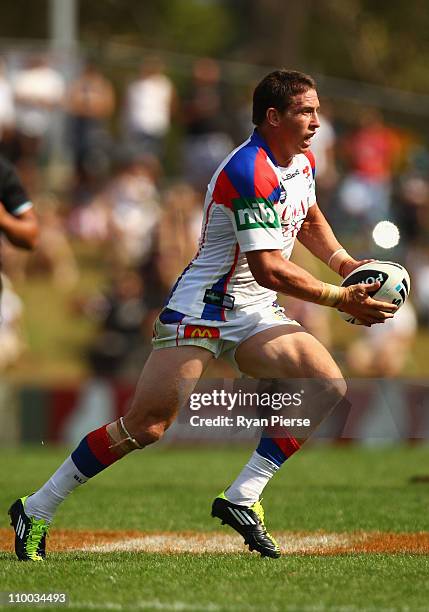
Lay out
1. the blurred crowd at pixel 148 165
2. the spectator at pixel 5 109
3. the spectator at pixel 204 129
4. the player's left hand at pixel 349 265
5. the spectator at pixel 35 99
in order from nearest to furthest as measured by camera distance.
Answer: the player's left hand at pixel 349 265 → the spectator at pixel 5 109 → the blurred crowd at pixel 148 165 → the spectator at pixel 35 99 → the spectator at pixel 204 129

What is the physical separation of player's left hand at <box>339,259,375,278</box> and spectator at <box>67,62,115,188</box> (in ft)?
37.5

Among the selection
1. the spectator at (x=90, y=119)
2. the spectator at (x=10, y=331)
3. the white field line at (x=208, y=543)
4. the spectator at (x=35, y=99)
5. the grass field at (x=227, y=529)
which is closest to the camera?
the grass field at (x=227, y=529)

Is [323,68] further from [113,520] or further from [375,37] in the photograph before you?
[113,520]

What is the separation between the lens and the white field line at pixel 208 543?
6.94m

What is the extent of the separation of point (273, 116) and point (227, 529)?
2750 mm

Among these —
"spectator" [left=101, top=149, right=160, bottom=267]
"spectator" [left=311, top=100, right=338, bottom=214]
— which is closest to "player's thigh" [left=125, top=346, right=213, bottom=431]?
"spectator" [left=311, top=100, right=338, bottom=214]

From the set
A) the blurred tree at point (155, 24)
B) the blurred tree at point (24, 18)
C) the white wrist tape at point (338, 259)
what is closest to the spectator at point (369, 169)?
the white wrist tape at point (338, 259)

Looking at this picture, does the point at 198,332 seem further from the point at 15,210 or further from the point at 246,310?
the point at 15,210

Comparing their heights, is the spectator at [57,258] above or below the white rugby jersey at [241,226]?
below

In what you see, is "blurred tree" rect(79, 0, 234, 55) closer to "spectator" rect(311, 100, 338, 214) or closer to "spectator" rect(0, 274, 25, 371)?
"spectator" rect(311, 100, 338, 214)

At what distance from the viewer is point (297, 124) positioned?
6.54m

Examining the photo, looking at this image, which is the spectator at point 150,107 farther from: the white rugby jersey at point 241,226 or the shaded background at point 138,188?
the white rugby jersey at point 241,226

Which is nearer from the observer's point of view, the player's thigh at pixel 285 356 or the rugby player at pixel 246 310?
the rugby player at pixel 246 310

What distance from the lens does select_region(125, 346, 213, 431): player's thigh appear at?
21.1 feet
